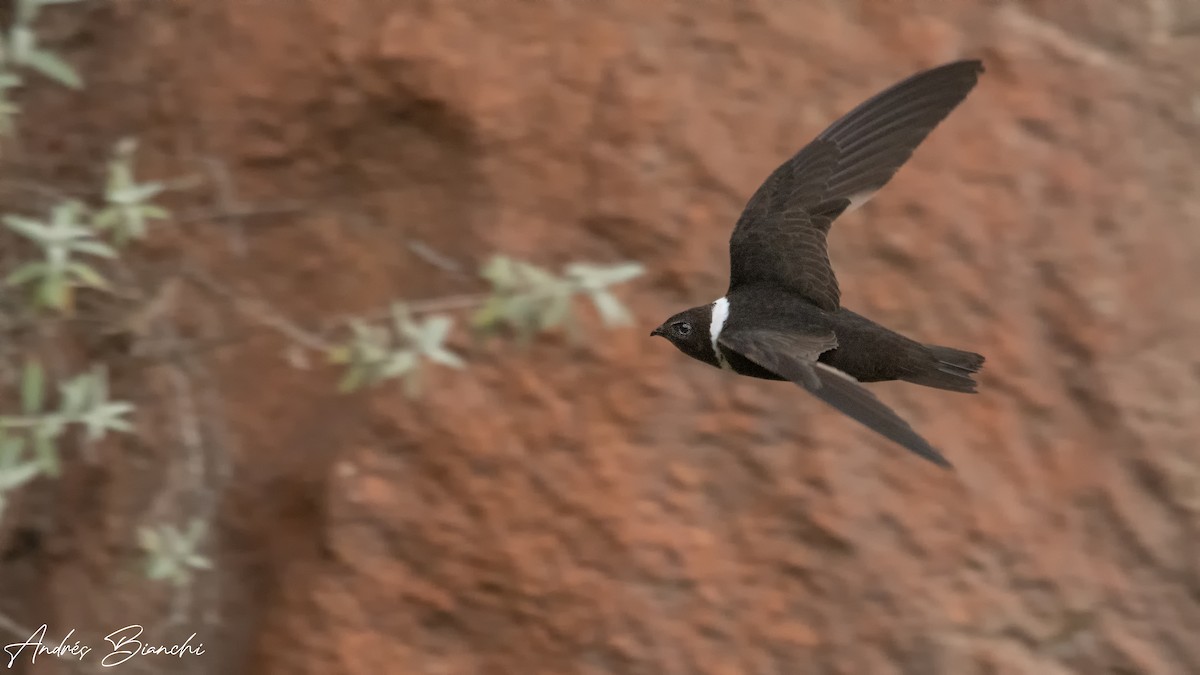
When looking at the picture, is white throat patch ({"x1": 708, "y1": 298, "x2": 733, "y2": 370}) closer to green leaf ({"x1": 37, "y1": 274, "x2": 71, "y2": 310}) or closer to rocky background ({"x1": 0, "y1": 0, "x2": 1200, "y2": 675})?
rocky background ({"x1": 0, "y1": 0, "x2": 1200, "y2": 675})

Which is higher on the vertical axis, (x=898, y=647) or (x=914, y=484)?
(x=914, y=484)

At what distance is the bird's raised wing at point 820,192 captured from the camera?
3.30 ft

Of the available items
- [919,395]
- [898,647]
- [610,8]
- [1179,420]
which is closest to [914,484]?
[919,395]

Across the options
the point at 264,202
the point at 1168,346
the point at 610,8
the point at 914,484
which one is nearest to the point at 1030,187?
the point at 1168,346

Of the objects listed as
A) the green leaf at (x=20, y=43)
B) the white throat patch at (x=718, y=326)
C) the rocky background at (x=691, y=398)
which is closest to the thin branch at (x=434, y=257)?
the rocky background at (x=691, y=398)

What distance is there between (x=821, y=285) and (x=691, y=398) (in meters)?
0.53

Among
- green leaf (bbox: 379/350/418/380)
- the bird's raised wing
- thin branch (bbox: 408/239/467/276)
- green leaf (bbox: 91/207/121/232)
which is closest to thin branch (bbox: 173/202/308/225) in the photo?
thin branch (bbox: 408/239/467/276)

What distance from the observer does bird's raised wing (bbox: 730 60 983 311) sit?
1005mm

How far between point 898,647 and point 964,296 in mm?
495

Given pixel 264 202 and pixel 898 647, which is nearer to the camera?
pixel 898 647

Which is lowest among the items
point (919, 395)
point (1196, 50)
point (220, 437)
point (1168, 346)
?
point (220, 437)

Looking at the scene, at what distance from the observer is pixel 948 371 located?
0.94 metres

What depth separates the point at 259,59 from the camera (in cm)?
160

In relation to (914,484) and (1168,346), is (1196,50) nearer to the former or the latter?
(1168,346)
